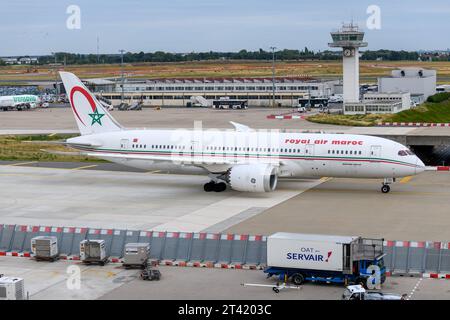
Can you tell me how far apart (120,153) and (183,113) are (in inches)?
3347

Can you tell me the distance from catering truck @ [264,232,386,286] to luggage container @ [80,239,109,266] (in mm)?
8671

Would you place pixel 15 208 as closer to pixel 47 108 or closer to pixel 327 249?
pixel 327 249

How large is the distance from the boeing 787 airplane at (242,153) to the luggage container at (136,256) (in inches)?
751

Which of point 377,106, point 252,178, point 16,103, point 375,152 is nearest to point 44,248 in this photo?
point 252,178

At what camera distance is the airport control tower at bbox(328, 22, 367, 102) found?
454ft

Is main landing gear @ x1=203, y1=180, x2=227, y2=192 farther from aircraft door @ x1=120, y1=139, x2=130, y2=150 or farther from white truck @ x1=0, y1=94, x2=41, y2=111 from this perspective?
white truck @ x1=0, y1=94, x2=41, y2=111

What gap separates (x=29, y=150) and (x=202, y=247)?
5013 centimetres

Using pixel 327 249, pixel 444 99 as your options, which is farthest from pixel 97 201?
pixel 444 99

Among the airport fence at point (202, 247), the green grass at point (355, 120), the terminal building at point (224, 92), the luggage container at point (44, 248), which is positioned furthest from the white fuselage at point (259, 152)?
the terminal building at point (224, 92)

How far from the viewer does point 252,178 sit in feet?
188

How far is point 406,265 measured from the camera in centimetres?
3812

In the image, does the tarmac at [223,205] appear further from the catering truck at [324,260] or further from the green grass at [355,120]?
the green grass at [355,120]

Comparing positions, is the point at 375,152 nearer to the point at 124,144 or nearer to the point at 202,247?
the point at 124,144

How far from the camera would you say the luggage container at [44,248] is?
40.7m
